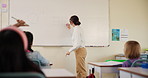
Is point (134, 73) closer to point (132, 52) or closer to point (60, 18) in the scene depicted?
point (132, 52)

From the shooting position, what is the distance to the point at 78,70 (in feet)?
14.6

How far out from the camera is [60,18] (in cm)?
484

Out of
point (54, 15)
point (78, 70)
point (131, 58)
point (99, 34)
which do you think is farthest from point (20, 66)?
point (99, 34)

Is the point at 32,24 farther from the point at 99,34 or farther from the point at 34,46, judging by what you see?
the point at 99,34

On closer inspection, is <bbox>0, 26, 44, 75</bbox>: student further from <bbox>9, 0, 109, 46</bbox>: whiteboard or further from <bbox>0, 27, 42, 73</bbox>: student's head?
<bbox>9, 0, 109, 46</bbox>: whiteboard

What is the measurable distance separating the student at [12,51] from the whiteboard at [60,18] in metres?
3.59

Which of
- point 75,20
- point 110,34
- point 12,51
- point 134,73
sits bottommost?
point 134,73

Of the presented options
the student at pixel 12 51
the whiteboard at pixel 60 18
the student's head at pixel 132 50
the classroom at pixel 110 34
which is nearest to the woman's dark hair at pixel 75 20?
the whiteboard at pixel 60 18

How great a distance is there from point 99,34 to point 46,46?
1303 millimetres

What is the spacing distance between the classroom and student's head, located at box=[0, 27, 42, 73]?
3.62 m

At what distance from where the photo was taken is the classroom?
4.85 meters

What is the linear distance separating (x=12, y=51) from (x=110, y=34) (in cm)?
425

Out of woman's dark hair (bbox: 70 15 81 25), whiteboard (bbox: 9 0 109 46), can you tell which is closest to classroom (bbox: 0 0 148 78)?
whiteboard (bbox: 9 0 109 46)

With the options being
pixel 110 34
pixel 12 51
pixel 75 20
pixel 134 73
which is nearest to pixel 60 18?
pixel 75 20
